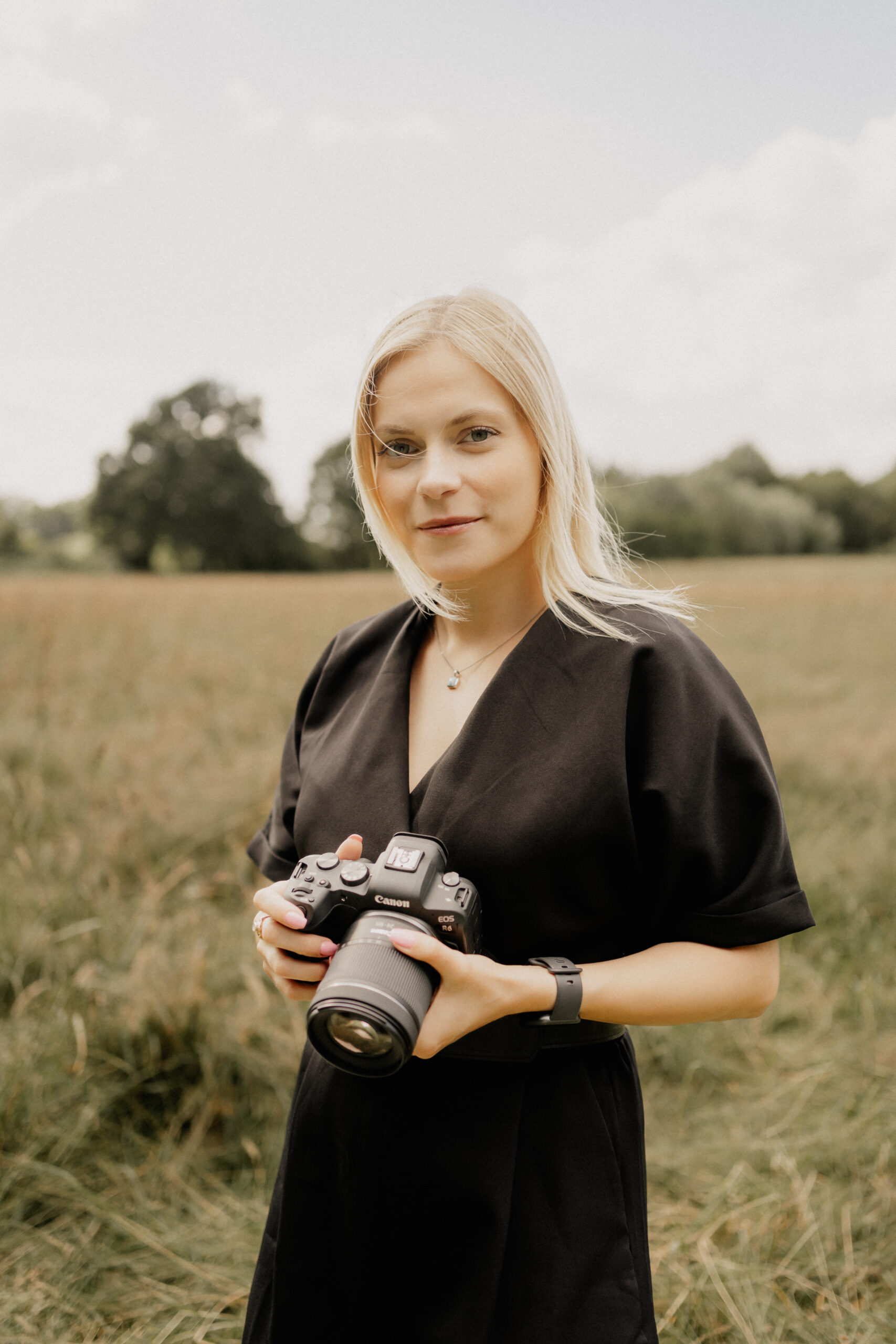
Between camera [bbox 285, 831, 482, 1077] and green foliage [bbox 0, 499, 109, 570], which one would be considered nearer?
camera [bbox 285, 831, 482, 1077]

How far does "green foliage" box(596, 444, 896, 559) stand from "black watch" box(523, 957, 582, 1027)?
21.4m

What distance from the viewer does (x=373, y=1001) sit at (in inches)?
43.6

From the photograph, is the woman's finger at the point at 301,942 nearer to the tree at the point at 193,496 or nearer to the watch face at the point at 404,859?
the watch face at the point at 404,859

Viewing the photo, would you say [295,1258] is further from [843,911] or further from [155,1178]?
[843,911]

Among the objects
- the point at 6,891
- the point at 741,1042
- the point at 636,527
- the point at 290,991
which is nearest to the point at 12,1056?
the point at 6,891

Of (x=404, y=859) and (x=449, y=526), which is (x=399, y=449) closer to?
(x=449, y=526)

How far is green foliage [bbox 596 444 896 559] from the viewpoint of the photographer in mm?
24594

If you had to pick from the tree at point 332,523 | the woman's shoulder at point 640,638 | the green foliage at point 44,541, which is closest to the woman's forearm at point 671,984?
the woman's shoulder at point 640,638

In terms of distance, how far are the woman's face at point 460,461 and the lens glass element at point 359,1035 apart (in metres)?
0.75

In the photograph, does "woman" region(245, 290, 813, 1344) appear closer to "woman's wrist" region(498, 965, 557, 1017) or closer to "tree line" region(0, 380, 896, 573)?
"woman's wrist" region(498, 965, 557, 1017)

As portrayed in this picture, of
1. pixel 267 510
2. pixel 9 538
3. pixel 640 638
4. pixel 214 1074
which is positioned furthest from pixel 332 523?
pixel 640 638

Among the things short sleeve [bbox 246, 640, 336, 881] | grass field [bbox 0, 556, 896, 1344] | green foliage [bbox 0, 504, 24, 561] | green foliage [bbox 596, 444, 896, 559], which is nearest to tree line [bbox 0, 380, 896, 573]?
green foliage [bbox 596, 444, 896, 559]

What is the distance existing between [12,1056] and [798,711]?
21.4 feet

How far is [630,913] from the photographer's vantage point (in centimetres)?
139
